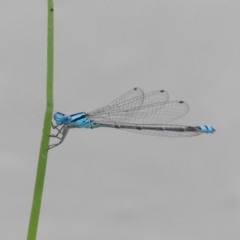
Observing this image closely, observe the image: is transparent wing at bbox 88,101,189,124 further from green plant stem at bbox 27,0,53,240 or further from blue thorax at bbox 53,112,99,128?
green plant stem at bbox 27,0,53,240

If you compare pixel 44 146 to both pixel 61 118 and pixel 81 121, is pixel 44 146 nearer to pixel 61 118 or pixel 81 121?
pixel 61 118

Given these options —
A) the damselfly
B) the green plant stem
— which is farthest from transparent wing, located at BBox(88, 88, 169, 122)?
the green plant stem

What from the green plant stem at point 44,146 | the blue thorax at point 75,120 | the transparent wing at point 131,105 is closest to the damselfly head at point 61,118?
the blue thorax at point 75,120


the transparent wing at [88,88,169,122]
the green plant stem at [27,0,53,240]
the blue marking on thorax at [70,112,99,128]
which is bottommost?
the green plant stem at [27,0,53,240]

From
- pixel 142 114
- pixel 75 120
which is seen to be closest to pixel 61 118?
pixel 75 120

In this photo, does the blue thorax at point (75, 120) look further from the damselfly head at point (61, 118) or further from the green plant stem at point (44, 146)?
the green plant stem at point (44, 146)

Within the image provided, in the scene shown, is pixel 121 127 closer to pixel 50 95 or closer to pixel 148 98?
pixel 148 98

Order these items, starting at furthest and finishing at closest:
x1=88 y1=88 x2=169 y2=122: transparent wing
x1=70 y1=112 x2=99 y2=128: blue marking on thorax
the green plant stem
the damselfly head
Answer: x1=88 y1=88 x2=169 y2=122: transparent wing → x1=70 y1=112 x2=99 y2=128: blue marking on thorax → the damselfly head → the green plant stem

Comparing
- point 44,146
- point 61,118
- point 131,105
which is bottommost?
point 44,146
